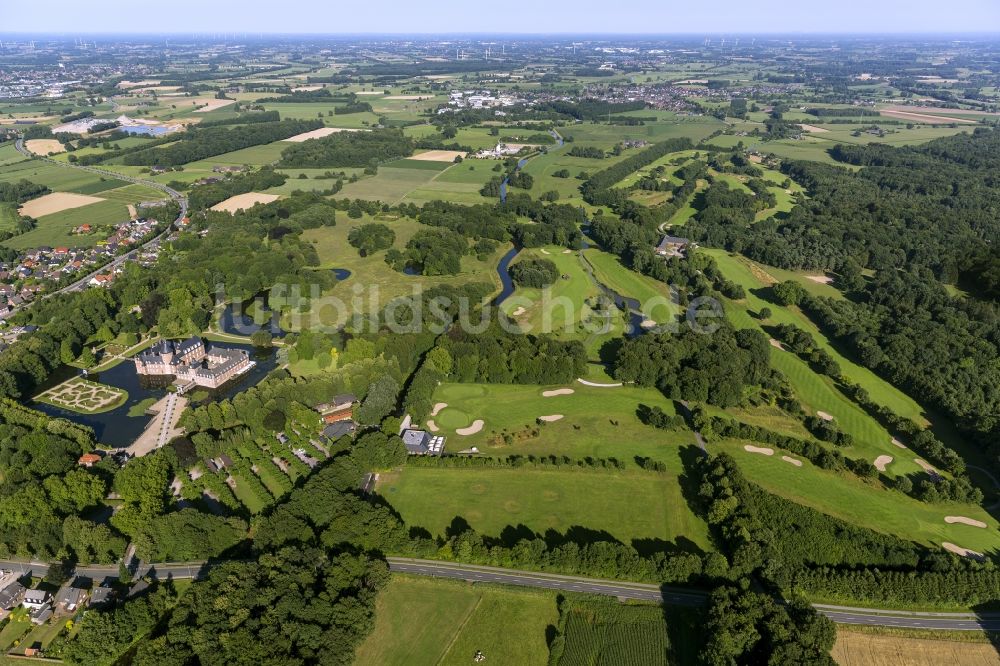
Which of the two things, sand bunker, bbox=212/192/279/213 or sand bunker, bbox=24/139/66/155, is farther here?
sand bunker, bbox=24/139/66/155

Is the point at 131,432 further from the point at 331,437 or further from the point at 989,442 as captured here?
the point at 989,442

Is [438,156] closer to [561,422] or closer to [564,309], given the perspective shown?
[564,309]

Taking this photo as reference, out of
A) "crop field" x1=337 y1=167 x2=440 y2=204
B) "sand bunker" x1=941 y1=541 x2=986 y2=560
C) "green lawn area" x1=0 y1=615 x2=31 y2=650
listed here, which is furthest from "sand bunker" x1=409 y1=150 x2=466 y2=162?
"sand bunker" x1=941 y1=541 x2=986 y2=560

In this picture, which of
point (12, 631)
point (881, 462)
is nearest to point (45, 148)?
point (12, 631)

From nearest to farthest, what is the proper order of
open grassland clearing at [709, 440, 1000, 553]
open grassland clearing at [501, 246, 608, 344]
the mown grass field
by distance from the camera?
open grassland clearing at [709, 440, 1000, 553] < the mown grass field < open grassland clearing at [501, 246, 608, 344]

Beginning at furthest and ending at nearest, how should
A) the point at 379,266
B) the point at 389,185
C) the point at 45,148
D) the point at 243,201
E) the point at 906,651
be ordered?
1. the point at 45,148
2. the point at 389,185
3. the point at 243,201
4. the point at 379,266
5. the point at 906,651

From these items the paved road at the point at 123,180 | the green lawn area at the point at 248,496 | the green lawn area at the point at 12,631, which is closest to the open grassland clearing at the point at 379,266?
the paved road at the point at 123,180

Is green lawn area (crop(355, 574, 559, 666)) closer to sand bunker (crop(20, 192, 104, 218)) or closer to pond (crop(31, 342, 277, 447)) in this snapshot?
pond (crop(31, 342, 277, 447))
